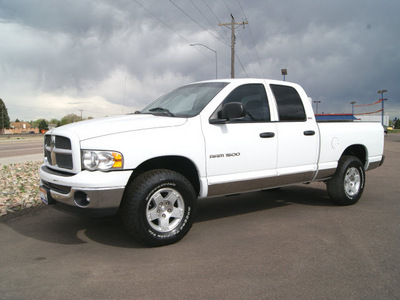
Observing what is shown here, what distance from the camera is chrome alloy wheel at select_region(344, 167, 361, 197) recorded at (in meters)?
6.00

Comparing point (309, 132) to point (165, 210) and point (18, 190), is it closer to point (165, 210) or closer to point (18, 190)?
point (165, 210)

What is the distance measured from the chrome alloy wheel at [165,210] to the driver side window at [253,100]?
1381mm

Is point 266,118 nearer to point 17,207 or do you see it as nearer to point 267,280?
point 267,280

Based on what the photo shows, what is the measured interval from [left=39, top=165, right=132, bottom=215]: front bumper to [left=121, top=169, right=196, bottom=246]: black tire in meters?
0.16

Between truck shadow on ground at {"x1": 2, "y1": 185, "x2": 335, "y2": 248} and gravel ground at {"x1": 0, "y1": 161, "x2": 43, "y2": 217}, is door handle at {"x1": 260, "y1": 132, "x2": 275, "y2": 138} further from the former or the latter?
gravel ground at {"x1": 0, "y1": 161, "x2": 43, "y2": 217}

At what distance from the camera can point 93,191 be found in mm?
3562

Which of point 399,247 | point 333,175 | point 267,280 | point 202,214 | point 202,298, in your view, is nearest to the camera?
point 202,298

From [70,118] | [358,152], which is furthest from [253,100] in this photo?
[70,118]

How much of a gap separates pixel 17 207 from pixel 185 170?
3.39 meters

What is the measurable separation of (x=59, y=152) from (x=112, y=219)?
1.65 meters

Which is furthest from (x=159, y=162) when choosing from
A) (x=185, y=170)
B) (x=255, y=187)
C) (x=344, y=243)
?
(x=344, y=243)

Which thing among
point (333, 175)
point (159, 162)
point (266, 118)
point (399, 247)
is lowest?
point (399, 247)

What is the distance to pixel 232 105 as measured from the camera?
4.19 m

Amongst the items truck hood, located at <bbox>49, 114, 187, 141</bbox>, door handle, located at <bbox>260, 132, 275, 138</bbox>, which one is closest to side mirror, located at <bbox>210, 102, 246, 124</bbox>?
truck hood, located at <bbox>49, 114, 187, 141</bbox>
